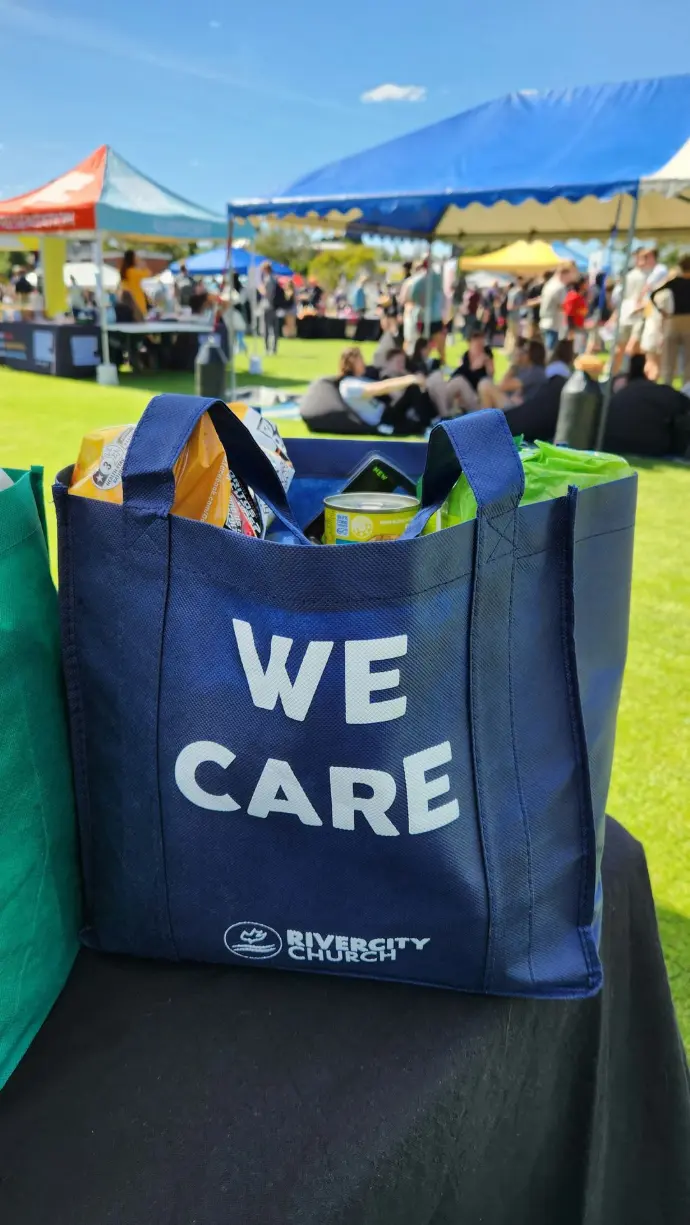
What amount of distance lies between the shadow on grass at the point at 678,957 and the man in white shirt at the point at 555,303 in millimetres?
12638

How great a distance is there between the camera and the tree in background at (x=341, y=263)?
41.7m

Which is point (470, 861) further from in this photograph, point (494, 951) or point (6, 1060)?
point (6, 1060)

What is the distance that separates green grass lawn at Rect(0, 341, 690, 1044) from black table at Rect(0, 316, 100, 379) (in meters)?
3.28

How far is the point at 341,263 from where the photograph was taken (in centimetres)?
4425

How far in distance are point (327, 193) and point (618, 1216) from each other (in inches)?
336

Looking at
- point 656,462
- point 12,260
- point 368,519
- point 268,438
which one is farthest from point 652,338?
point 12,260

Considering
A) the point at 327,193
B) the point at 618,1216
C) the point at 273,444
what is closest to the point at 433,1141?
the point at 618,1216

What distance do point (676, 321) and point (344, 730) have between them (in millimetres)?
10105

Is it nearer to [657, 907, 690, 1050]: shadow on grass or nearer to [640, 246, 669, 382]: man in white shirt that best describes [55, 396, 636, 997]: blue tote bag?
[657, 907, 690, 1050]: shadow on grass

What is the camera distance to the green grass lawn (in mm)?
2018

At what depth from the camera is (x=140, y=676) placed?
2.30ft

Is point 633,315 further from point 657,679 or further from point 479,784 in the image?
point 479,784

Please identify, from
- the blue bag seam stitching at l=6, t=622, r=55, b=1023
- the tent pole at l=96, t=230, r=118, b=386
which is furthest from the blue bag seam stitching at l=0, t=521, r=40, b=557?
the tent pole at l=96, t=230, r=118, b=386

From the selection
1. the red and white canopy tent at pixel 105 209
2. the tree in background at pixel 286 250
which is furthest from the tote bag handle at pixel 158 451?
the tree in background at pixel 286 250
